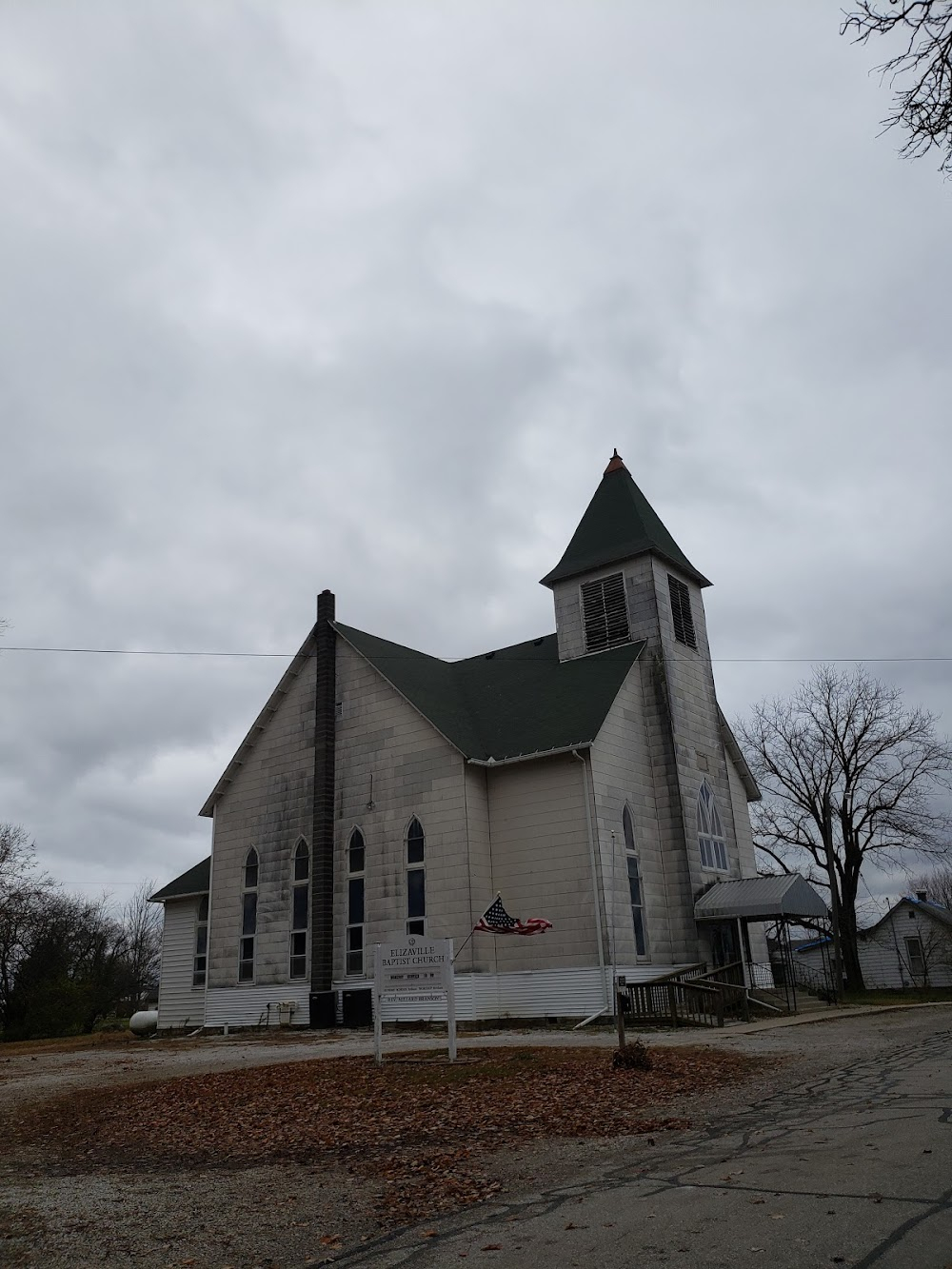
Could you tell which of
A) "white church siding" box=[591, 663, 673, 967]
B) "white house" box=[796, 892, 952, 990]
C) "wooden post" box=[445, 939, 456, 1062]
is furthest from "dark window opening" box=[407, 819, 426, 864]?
"white house" box=[796, 892, 952, 990]

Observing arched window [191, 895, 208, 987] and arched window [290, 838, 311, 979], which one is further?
arched window [191, 895, 208, 987]

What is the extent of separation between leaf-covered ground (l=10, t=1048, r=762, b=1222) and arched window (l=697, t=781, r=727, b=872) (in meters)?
14.5

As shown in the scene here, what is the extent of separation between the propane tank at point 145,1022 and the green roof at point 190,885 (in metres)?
3.83

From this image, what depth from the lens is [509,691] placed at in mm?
31781

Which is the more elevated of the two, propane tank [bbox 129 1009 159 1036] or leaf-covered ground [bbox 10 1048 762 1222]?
propane tank [bbox 129 1009 159 1036]

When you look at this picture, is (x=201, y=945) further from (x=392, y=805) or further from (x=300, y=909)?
(x=392, y=805)

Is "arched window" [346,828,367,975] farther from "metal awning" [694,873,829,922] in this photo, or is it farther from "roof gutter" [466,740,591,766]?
"metal awning" [694,873,829,922]

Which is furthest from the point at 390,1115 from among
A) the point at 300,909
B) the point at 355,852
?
the point at 300,909

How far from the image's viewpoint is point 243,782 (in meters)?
32.3

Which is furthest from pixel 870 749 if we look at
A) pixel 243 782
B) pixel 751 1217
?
pixel 751 1217

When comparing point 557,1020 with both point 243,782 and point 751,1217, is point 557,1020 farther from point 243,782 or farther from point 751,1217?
point 751,1217

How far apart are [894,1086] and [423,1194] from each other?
629 cm

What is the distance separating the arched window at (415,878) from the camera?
26.7m

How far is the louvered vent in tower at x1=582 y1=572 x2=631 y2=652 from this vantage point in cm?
3167
